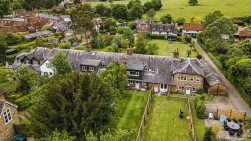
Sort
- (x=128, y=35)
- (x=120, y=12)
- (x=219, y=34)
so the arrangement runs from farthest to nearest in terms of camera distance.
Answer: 1. (x=120, y=12)
2. (x=128, y=35)
3. (x=219, y=34)

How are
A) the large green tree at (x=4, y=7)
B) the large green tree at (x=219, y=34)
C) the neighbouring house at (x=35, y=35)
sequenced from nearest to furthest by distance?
the large green tree at (x=219, y=34)
the neighbouring house at (x=35, y=35)
the large green tree at (x=4, y=7)

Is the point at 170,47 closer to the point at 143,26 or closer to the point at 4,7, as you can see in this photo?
the point at 143,26

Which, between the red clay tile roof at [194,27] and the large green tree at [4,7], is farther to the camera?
the large green tree at [4,7]

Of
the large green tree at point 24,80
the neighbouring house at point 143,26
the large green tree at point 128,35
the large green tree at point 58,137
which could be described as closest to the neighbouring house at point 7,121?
the large green tree at point 58,137

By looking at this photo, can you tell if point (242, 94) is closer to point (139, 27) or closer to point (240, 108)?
point (240, 108)

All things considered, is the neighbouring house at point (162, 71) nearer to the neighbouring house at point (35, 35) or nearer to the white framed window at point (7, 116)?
the white framed window at point (7, 116)

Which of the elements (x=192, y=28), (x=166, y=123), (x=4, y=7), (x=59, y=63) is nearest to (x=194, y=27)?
(x=192, y=28)

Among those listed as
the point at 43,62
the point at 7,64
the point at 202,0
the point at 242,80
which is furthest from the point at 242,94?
the point at 202,0
